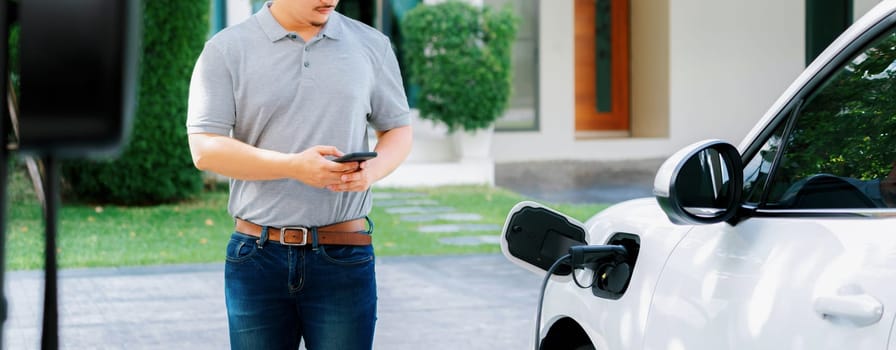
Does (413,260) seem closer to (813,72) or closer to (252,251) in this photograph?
(252,251)

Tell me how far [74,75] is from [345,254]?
7.20 feet

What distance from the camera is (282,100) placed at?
3295 millimetres

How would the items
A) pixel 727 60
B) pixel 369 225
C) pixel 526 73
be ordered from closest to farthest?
pixel 369 225 < pixel 526 73 < pixel 727 60

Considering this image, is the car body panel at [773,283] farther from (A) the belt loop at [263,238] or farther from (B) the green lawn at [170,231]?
(B) the green lawn at [170,231]

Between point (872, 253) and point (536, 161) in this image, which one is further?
point (536, 161)

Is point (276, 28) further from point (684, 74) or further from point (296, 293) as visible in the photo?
point (684, 74)

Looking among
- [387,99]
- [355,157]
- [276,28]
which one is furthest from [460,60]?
[355,157]

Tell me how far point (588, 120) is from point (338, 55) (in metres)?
17.8

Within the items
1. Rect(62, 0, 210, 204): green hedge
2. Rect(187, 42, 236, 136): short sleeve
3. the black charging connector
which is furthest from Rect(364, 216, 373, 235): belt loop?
Rect(62, 0, 210, 204): green hedge

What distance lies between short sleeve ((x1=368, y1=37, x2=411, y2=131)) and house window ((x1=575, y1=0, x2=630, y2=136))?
17.3 m

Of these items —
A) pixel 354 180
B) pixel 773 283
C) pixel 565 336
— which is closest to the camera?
pixel 773 283

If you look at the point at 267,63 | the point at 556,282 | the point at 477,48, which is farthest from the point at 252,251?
the point at 477,48

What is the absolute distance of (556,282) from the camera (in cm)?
359

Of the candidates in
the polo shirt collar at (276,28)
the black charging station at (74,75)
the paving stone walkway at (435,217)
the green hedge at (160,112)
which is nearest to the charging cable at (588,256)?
the polo shirt collar at (276,28)
